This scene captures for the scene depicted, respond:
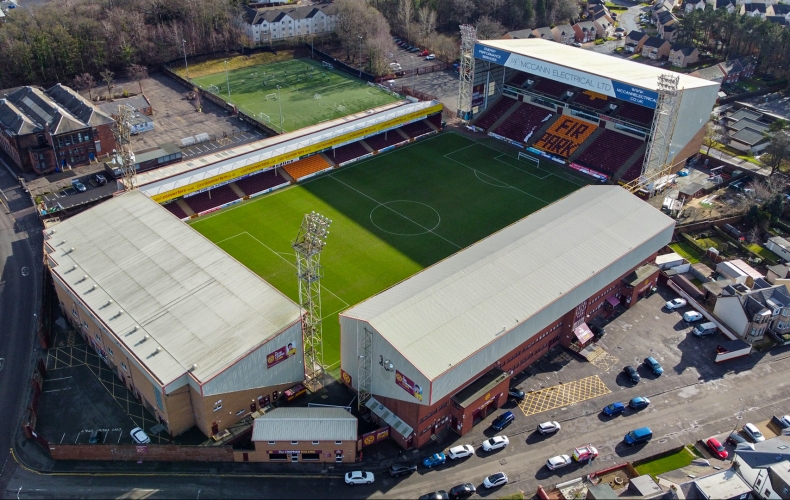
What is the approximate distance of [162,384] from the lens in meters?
53.0

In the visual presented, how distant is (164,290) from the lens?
204 feet

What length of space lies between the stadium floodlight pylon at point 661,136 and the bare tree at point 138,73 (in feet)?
299

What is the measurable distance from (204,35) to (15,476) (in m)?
110

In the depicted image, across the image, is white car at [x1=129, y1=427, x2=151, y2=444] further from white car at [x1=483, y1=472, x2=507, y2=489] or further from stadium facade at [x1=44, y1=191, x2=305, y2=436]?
white car at [x1=483, y1=472, x2=507, y2=489]

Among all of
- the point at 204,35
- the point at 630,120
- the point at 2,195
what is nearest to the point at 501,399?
the point at 630,120

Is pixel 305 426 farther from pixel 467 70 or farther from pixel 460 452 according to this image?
pixel 467 70

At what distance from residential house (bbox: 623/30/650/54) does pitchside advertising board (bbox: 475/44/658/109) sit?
2451 inches

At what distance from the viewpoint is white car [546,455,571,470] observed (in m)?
54.8

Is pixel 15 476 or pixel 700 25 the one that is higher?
pixel 700 25

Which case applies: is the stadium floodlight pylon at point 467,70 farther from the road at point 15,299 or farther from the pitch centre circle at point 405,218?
the road at point 15,299

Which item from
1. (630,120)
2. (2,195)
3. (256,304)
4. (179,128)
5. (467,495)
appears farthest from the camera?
(179,128)

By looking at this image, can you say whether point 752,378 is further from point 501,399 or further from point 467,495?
point 467,495

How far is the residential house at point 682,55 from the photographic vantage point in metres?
145

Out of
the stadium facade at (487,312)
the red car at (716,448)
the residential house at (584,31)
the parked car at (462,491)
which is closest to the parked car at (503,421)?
the stadium facade at (487,312)
